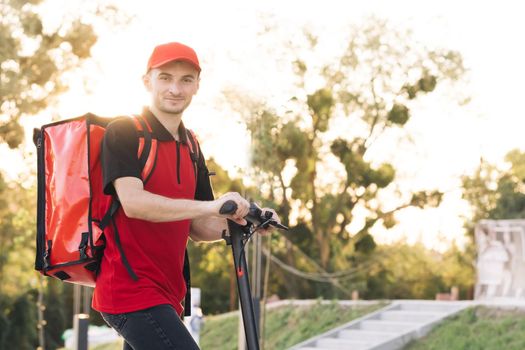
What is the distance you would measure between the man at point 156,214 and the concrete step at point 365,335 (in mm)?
10524

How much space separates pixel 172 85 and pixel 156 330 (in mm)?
649

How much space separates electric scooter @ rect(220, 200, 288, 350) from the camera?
8.73 feet

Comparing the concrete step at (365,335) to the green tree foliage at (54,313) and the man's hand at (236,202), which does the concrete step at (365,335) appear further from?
the green tree foliage at (54,313)

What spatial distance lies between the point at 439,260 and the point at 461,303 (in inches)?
568

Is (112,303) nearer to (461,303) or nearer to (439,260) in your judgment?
(461,303)

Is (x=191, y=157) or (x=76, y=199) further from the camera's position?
(x=191, y=157)

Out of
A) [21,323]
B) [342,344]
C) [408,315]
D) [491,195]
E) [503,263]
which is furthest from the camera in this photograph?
[21,323]

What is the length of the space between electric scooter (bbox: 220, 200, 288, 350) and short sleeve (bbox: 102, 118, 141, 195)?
0.29 meters

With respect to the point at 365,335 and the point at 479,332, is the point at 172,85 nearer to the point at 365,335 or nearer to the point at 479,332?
the point at 479,332

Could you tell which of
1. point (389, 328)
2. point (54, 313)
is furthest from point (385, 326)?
point (54, 313)

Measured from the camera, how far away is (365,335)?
1398 cm

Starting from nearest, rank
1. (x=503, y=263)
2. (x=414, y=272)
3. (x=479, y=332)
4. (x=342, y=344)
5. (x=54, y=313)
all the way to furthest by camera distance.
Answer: (x=479, y=332)
(x=342, y=344)
(x=503, y=263)
(x=414, y=272)
(x=54, y=313)

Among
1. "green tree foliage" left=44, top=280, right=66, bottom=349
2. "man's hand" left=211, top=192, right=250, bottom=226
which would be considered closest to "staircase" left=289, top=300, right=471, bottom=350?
"man's hand" left=211, top=192, right=250, bottom=226

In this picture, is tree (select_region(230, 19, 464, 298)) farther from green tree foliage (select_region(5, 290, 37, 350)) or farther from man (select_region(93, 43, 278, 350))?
man (select_region(93, 43, 278, 350))
